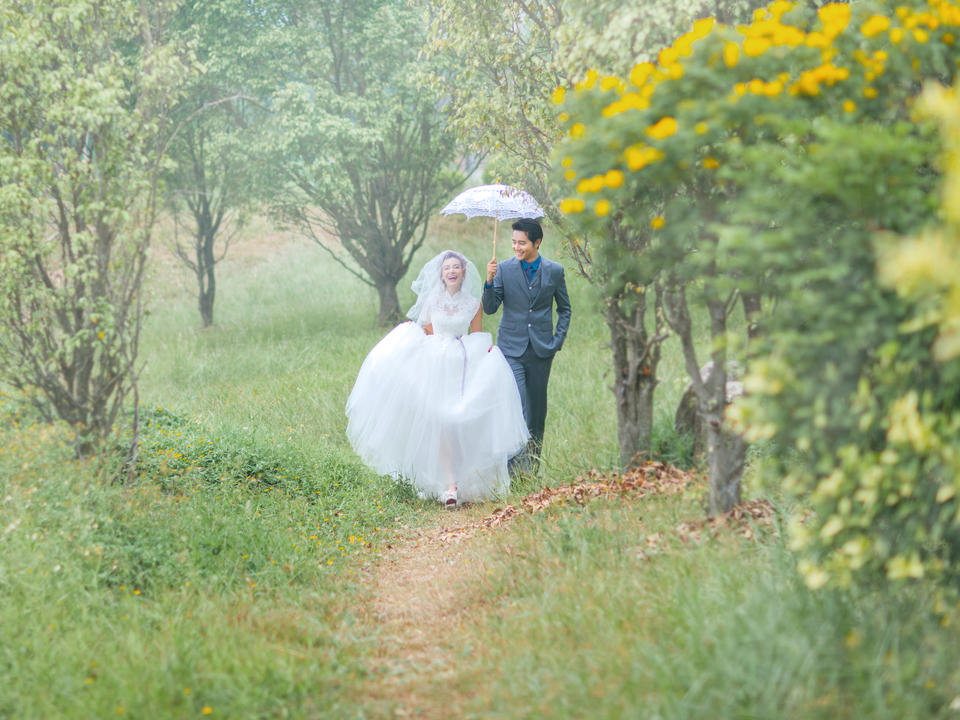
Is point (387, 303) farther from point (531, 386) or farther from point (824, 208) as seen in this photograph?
point (824, 208)

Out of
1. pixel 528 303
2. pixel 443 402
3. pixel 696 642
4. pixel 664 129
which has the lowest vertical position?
pixel 696 642

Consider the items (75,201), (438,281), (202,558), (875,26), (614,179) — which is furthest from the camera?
(438,281)

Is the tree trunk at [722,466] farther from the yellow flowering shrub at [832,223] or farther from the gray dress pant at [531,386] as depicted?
the gray dress pant at [531,386]

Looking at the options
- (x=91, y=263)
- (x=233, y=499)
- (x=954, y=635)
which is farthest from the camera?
(x=233, y=499)

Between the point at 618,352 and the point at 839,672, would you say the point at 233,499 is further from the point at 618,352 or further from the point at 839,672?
the point at 839,672

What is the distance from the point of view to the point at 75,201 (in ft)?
17.9

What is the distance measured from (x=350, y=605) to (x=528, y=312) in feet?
11.1

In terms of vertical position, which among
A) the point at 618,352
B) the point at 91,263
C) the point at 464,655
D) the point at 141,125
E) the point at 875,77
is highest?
the point at 141,125

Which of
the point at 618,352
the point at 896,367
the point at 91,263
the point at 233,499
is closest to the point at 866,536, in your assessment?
the point at 896,367

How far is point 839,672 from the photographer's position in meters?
3.06

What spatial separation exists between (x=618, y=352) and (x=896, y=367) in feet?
10.5

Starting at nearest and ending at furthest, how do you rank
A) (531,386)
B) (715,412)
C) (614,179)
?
(614,179) → (715,412) → (531,386)

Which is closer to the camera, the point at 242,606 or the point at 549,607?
the point at 549,607

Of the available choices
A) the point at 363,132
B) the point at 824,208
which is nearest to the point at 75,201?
the point at 824,208
